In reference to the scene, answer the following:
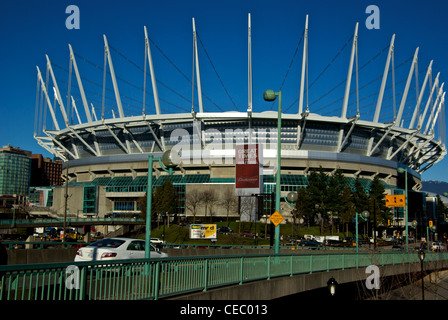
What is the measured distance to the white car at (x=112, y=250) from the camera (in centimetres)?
1792

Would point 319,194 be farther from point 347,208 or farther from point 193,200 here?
point 193,200

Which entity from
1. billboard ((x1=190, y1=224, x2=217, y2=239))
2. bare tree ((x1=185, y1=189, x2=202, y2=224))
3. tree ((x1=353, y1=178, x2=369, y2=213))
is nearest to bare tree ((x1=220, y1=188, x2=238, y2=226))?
bare tree ((x1=185, y1=189, x2=202, y2=224))

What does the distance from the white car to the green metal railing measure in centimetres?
460

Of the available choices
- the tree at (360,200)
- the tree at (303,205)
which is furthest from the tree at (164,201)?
the tree at (360,200)

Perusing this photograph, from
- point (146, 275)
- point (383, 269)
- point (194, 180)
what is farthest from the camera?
point (194, 180)

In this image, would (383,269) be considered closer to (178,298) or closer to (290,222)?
(178,298)

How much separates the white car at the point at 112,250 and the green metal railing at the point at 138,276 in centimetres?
460

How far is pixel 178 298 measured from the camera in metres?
11.1

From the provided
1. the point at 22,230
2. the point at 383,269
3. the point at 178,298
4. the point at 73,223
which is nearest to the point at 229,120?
the point at 73,223

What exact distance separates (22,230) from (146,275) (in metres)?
80.6

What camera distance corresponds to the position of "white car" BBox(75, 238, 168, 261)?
1792 centimetres

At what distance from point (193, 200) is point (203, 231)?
30605mm

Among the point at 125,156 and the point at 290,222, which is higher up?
the point at 125,156

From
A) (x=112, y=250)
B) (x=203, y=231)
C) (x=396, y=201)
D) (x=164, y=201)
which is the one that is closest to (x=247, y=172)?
(x=203, y=231)
